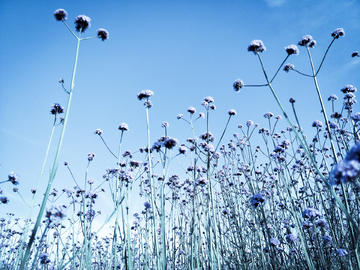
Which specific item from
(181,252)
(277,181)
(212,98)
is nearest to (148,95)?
(212,98)

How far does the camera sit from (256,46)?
2951mm

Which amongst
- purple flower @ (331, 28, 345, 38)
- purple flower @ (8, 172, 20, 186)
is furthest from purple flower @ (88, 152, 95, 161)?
purple flower @ (331, 28, 345, 38)

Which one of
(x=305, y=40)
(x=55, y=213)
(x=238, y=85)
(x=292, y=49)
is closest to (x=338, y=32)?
(x=305, y=40)

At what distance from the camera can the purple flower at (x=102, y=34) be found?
3178 mm

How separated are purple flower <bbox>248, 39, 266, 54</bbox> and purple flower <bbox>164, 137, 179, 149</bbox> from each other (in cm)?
186

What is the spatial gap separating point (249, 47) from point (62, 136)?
2.77 metres

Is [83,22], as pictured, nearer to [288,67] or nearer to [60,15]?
[60,15]

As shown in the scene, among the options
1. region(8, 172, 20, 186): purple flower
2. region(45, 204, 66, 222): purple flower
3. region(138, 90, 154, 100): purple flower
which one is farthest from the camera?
region(8, 172, 20, 186): purple flower

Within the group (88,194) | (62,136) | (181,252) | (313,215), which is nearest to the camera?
(62,136)

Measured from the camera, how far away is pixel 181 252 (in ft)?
21.9

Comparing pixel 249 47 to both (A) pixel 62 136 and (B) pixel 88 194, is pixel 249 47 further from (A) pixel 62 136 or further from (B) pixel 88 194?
(B) pixel 88 194

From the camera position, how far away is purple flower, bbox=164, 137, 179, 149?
3.41m

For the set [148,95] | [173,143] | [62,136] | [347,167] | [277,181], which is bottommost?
[347,167]

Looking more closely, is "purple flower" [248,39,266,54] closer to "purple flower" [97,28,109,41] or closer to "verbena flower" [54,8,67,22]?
"purple flower" [97,28,109,41]
